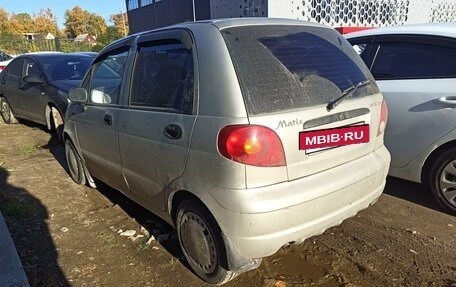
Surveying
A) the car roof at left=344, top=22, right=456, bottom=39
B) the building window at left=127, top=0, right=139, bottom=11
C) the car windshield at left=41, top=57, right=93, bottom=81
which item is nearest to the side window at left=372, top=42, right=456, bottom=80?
the car roof at left=344, top=22, right=456, bottom=39

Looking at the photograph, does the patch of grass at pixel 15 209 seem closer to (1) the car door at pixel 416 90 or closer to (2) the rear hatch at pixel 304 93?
(2) the rear hatch at pixel 304 93

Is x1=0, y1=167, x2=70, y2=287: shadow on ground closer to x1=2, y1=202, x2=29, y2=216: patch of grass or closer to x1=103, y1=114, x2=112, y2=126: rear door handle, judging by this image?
x1=2, y1=202, x2=29, y2=216: patch of grass

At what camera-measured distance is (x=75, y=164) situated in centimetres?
471

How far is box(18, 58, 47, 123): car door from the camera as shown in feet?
22.9

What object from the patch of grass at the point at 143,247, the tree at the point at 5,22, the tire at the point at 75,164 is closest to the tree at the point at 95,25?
the tree at the point at 5,22

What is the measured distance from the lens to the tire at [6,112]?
8.83 meters

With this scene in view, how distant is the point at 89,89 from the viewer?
4.02 metres

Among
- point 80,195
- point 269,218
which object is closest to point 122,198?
point 80,195

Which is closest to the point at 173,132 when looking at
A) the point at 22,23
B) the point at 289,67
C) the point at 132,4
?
the point at 289,67

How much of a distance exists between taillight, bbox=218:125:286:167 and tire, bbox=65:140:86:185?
279 centimetres

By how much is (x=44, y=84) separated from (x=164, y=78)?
15.8ft

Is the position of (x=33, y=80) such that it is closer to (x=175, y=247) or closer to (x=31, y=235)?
(x=31, y=235)

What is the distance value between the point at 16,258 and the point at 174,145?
1.44 meters

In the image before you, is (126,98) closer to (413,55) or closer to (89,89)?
(89,89)
